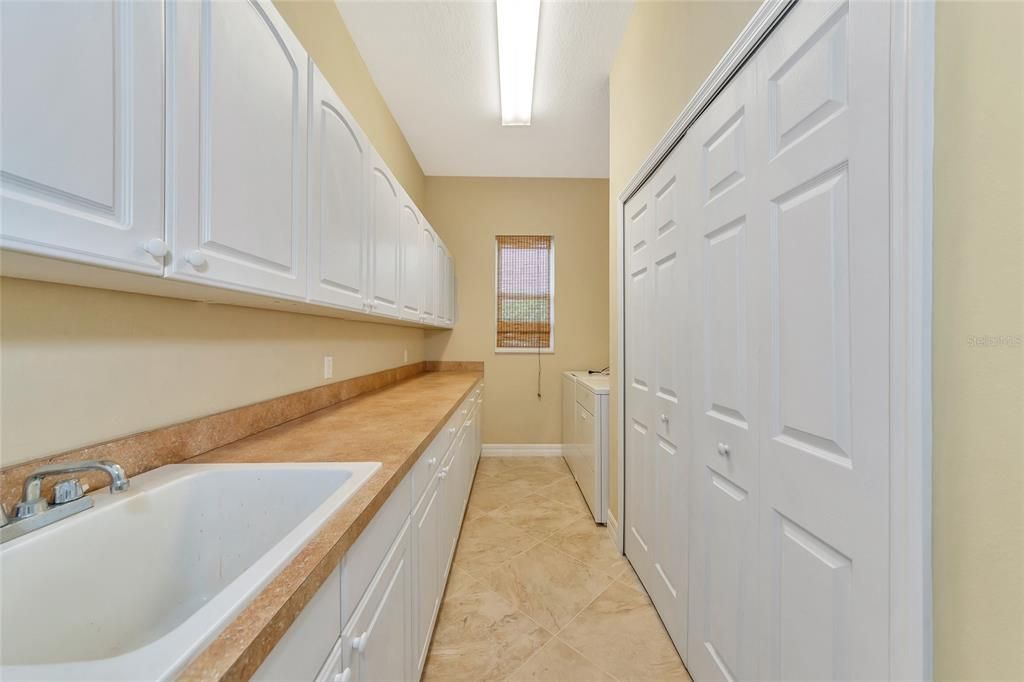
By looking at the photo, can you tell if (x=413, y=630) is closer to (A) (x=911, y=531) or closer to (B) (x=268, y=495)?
(B) (x=268, y=495)

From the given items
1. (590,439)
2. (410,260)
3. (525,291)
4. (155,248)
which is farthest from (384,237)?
(525,291)

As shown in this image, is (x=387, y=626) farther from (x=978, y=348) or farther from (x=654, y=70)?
(x=654, y=70)

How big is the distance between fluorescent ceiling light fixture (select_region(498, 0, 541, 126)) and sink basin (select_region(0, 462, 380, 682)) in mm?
2217

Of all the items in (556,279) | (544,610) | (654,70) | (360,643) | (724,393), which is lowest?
(544,610)

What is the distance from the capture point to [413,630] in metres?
1.22

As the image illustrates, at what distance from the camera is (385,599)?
95 centimetres

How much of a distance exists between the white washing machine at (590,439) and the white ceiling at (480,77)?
2.08 meters

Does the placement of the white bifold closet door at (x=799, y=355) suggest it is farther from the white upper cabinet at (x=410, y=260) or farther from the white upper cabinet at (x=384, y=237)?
the white upper cabinet at (x=410, y=260)

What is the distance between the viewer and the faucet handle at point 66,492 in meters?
0.74

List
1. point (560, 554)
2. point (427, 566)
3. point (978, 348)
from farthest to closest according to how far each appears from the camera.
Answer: point (560, 554) → point (427, 566) → point (978, 348)

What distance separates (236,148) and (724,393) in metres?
1.45

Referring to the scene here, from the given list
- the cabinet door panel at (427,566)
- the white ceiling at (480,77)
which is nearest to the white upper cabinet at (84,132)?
the cabinet door panel at (427,566)

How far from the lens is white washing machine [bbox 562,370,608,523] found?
2574 mm

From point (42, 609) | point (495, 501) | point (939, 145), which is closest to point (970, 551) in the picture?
point (939, 145)
